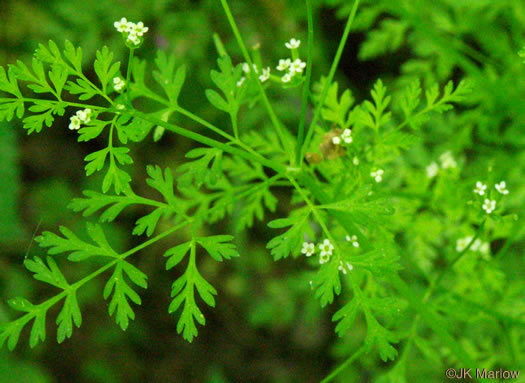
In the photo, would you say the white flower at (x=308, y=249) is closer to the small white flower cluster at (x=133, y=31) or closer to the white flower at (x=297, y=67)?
the white flower at (x=297, y=67)

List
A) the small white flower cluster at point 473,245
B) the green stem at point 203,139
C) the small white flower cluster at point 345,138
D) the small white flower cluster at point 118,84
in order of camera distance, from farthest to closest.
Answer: the small white flower cluster at point 473,245 < the small white flower cluster at point 345,138 < the small white flower cluster at point 118,84 < the green stem at point 203,139

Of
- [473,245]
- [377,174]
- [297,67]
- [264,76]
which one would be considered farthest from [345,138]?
[473,245]

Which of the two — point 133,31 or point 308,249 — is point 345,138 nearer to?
point 308,249

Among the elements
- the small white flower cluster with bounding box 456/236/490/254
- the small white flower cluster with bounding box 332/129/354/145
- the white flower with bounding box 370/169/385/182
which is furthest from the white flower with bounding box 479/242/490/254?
the small white flower cluster with bounding box 332/129/354/145

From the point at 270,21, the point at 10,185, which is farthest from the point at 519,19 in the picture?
the point at 10,185

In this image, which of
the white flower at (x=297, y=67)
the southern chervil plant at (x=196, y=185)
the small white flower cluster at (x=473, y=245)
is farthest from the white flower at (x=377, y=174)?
the small white flower cluster at (x=473, y=245)

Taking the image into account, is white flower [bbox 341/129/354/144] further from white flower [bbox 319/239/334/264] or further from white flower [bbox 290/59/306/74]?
white flower [bbox 319/239/334/264]
